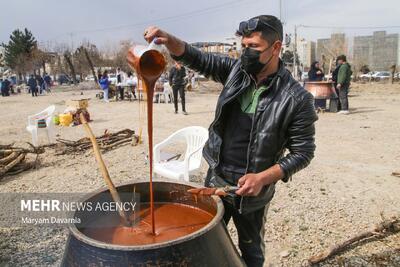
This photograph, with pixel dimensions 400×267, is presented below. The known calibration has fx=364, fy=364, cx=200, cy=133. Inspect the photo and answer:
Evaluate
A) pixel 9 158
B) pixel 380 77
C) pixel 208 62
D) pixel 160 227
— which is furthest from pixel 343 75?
pixel 380 77

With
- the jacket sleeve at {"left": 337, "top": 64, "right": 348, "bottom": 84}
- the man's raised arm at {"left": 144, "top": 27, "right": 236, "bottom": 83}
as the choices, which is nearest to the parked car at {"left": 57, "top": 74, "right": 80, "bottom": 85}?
the jacket sleeve at {"left": 337, "top": 64, "right": 348, "bottom": 84}

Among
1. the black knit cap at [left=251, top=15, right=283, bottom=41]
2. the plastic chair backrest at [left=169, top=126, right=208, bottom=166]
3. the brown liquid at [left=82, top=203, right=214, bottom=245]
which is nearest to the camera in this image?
the brown liquid at [left=82, top=203, right=214, bottom=245]

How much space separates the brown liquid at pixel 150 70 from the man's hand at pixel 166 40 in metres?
0.15

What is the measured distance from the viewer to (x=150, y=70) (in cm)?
198

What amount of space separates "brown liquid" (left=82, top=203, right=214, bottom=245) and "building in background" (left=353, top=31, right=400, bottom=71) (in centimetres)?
6377

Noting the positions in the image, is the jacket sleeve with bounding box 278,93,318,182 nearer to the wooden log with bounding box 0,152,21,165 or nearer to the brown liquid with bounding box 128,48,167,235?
the brown liquid with bounding box 128,48,167,235

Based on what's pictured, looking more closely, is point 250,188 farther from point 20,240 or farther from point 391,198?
point 391,198

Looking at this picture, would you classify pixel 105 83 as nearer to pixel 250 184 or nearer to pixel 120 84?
pixel 120 84

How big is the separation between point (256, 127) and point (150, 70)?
67 cm

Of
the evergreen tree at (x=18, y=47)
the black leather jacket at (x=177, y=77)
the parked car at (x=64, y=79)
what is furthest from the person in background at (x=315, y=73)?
the evergreen tree at (x=18, y=47)

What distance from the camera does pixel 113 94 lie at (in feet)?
67.3

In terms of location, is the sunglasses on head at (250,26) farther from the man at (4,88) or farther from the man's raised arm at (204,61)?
the man at (4,88)

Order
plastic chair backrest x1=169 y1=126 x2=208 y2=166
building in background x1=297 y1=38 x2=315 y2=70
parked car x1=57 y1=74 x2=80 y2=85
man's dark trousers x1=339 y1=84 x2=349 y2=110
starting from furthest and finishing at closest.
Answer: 1. building in background x1=297 y1=38 x2=315 y2=70
2. parked car x1=57 y1=74 x2=80 y2=85
3. man's dark trousers x1=339 y1=84 x2=349 y2=110
4. plastic chair backrest x1=169 y1=126 x2=208 y2=166

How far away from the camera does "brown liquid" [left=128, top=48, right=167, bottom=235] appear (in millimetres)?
1897
